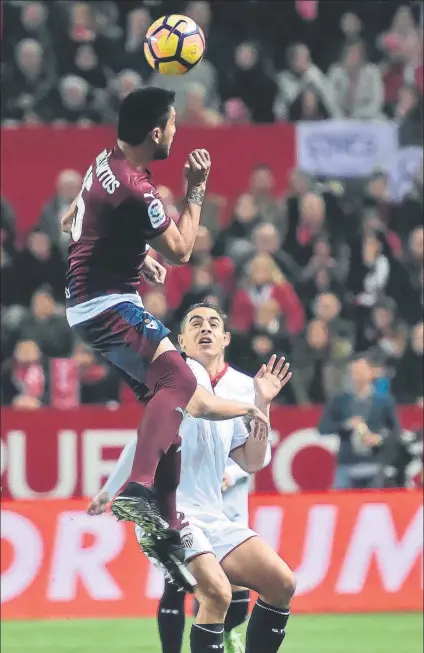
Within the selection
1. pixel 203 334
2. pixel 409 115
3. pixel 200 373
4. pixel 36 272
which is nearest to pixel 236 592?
pixel 200 373

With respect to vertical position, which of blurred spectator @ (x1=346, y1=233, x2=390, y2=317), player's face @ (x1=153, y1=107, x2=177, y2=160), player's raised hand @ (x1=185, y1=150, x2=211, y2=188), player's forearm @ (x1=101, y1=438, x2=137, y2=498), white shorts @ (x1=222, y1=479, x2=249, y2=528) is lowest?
white shorts @ (x1=222, y1=479, x2=249, y2=528)

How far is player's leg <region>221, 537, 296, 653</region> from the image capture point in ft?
29.2

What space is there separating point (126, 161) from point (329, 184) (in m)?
9.34

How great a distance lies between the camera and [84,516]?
12.7 meters

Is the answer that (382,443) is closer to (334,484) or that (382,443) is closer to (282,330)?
(334,484)

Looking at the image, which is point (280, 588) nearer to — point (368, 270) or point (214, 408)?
point (214, 408)

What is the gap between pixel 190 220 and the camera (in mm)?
8289

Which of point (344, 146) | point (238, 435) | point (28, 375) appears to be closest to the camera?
point (238, 435)

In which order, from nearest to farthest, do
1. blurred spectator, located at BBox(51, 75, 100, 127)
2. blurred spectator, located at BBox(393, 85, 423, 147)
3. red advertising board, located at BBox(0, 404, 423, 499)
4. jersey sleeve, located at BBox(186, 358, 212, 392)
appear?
1. jersey sleeve, located at BBox(186, 358, 212, 392)
2. red advertising board, located at BBox(0, 404, 423, 499)
3. blurred spectator, located at BBox(393, 85, 423, 147)
4. blurred spectator, located at BBox(51, 75, 100, 127)

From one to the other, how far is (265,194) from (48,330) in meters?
2.69

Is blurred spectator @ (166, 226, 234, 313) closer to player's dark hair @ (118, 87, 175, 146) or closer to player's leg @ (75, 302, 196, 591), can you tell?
player's leg @ (75, 302, 196, 591)

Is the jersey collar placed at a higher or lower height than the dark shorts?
lower

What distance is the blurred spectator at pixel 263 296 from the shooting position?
1598 cm

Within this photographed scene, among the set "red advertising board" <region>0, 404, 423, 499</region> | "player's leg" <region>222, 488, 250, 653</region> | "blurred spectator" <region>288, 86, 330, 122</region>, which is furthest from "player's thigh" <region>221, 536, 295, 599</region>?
"blurred spectator" <region>288, 86, 330, 122</region>
